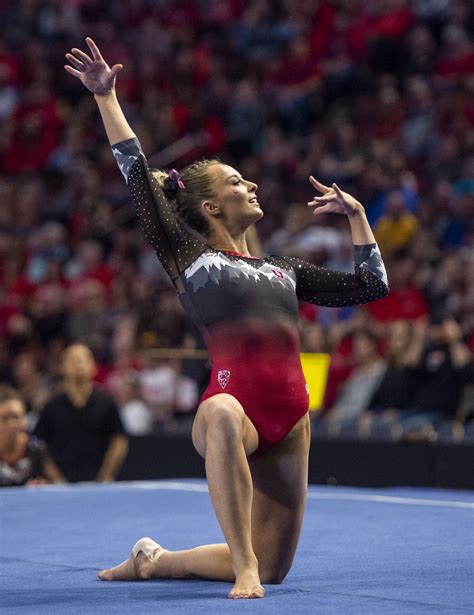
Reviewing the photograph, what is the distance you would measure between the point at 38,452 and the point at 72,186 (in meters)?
5.33

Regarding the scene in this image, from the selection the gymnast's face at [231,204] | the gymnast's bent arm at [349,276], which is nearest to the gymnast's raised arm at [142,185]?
the gymnast's face at [231,204]

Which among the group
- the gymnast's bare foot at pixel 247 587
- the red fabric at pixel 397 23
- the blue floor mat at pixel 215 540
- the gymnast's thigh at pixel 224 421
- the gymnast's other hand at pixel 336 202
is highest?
the gymnast's other hand at pixel 336 202

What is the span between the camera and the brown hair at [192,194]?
12.2 feet

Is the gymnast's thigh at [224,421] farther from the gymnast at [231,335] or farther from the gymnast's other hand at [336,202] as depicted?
the gymnast's other hand at [336,202]

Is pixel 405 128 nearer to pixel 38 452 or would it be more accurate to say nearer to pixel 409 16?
pixel 409 16

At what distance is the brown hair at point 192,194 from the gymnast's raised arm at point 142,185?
5 cm

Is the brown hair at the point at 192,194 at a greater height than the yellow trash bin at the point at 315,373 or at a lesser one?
greater

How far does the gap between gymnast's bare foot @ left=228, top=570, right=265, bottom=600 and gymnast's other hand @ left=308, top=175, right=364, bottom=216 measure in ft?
3.97

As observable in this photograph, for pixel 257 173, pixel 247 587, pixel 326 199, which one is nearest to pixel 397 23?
pixel 257 173

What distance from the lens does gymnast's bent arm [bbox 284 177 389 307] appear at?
12.5 feet

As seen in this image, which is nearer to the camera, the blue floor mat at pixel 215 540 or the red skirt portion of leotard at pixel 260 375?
the blue floor mat at pixel 215 540

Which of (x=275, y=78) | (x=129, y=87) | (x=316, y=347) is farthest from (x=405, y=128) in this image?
(x=129, y=87)

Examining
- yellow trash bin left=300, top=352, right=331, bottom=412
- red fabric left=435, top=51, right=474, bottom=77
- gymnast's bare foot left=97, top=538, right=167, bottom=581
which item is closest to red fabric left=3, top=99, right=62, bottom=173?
red fabric left=435, top=51, right=474, bottom=77

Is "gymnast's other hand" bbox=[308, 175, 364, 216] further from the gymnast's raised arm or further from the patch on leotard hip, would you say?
the patch on leotard hip
